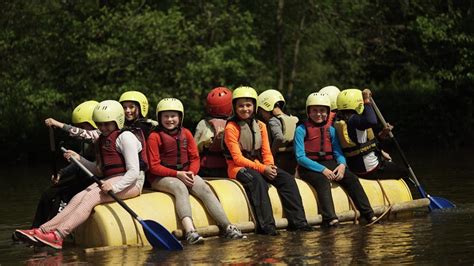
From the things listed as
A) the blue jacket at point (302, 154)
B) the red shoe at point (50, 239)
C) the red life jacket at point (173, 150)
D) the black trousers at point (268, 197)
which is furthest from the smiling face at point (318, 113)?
the red shoe at point (50, 239)

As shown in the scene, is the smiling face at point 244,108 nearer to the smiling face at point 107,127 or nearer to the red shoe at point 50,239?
the smiling face at point 107,127

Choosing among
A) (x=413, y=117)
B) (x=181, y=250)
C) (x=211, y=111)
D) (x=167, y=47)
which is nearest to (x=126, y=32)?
(x=167, y=47)

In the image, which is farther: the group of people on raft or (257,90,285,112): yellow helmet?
(257,90,285,112): yellow helmet

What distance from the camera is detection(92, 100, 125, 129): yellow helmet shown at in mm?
12984

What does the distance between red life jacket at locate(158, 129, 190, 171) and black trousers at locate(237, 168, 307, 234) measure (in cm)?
82

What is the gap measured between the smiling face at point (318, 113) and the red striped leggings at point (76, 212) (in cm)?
323

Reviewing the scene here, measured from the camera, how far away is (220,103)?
1470 centimetres

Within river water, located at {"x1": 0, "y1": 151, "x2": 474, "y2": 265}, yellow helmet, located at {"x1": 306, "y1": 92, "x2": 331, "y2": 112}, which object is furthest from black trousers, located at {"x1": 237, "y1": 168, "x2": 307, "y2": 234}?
yellow helmet, located at {"x1": 306, "y1": 92, "x2": 331, "y2": 112}

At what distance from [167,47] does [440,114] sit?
885 centimetres

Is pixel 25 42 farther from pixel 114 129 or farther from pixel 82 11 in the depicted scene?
pixel 114 129

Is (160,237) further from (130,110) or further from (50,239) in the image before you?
(130,110)

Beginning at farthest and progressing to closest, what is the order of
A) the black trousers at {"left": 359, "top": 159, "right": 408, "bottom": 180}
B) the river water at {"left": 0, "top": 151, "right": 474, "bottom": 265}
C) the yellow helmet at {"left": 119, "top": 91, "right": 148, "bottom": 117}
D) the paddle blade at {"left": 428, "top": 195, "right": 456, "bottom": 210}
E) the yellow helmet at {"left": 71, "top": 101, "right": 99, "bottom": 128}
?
the paddle blade at {"left": 428, "top": 195, "right": 456, "bottom": 210}
the black trousers at {"left": 359, "top": 159, "right": 408, "bottom": 180}
the yellow helmet at {"left": 119, "top": 91, "right": 148, "bottom": 117}
the yellow helmet at {"left": 71, "top": 101, "right": 99, "bottom": 128}
the river water at {"left": 0, "top": 151, "right": 474, "bottom": 265}

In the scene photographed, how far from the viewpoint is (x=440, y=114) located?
112 ft

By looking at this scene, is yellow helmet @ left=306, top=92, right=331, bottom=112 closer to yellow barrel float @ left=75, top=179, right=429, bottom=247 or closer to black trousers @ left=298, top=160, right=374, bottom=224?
black trousers @ left=298, top=160, right=374, bottom=224
